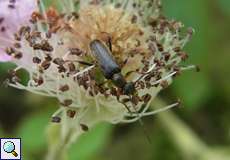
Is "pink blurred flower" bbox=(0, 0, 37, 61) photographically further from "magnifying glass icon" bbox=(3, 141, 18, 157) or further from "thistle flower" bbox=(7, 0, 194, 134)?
"magnifying glass icon" bbox=(3, 141, 18, 157)

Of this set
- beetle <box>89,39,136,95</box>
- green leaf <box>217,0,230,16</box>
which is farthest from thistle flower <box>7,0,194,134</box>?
green leaf <box>217,0,230,16</box>

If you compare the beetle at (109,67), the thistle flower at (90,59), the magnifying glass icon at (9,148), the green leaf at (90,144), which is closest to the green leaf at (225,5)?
the thistle flower at (90,59)

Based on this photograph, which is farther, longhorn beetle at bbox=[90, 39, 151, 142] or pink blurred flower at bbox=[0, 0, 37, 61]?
pink blurred flower at bbox=[0, 0, 37, 61]

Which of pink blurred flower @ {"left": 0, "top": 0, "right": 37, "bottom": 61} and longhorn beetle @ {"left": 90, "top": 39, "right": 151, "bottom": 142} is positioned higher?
pink blurred flower @ {"left": 0, "top": 0, "right": 37, "bottom": 61}

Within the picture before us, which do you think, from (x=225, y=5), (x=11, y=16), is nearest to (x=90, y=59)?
(x=11, y=16)

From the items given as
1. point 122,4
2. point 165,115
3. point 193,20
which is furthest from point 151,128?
point 122,4

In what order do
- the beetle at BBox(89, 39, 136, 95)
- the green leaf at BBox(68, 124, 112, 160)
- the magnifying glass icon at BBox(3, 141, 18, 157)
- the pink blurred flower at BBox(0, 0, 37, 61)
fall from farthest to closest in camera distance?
the green leaf at BBox(68, 124, 112, 160)
the magnifying glass icon at BBox(3, 141, 18, 157)
the pink blurred flower at BBox(0, 0, 37, 61)
the beetle at BBox(89, 39, 136, 95)

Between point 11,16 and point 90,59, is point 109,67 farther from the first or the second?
point 11,16
